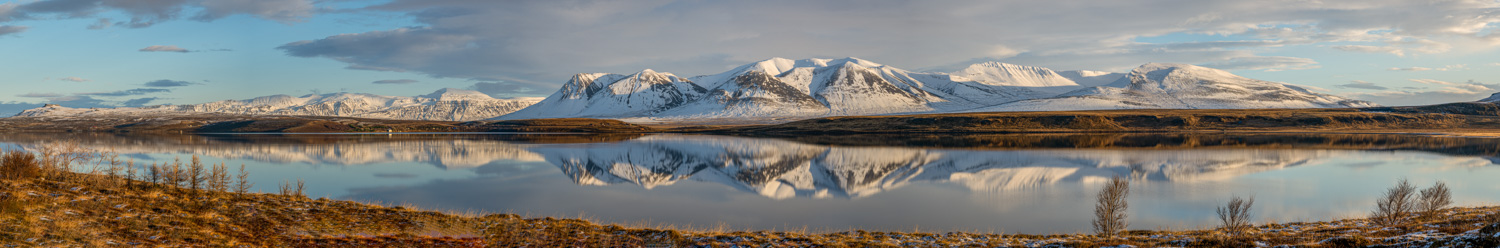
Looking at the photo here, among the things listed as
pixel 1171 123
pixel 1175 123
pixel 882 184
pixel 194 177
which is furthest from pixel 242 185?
pixel 1175 123

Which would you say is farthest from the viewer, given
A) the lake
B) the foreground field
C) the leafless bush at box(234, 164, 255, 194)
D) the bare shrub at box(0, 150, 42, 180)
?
the foreground field

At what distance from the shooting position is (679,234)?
1802 cm

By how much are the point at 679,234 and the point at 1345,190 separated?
3166 cm

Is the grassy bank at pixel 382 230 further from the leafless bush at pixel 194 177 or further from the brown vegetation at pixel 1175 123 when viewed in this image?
the brown vegetation at pixel 1175 123

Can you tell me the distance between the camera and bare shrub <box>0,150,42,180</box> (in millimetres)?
22766

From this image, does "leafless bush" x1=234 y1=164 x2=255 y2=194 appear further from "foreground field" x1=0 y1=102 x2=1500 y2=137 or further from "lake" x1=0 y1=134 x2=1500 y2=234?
"foreground field" x1=0 y1=102 x2=1500 y2=137

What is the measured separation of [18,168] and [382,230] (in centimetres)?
1535

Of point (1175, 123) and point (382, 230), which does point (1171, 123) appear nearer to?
point (1175, 123)

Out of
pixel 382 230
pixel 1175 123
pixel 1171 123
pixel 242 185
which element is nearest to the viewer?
pixel 382 230

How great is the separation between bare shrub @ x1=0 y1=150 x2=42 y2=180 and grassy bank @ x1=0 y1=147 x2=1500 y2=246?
9 centimetres

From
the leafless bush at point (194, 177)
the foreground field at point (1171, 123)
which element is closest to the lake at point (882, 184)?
the leafless bush at point (194, 177)

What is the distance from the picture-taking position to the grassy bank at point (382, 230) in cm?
1448

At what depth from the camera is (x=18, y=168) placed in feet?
76.1

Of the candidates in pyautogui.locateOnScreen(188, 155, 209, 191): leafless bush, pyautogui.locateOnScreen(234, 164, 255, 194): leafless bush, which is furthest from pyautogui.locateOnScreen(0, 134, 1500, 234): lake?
pyautogui.locateOnScreen(188, 155, 209, 191): leafless bush
